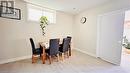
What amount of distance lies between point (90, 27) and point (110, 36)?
4.16 feet

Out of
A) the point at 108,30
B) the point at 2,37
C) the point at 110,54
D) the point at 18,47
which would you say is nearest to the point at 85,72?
the point at 110,54

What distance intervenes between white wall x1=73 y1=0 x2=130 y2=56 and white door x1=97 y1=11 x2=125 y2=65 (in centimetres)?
23

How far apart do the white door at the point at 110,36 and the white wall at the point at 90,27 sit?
23cm

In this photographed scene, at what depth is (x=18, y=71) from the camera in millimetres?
2930

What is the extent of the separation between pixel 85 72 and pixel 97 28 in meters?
2.32

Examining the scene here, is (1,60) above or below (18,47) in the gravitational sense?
below

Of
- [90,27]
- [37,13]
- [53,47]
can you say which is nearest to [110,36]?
[90,27]

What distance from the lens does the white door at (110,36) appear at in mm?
3488

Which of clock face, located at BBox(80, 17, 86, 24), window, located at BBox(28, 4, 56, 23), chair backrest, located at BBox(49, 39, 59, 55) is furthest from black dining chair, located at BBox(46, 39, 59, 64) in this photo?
clock face, located at BBox(80, 17, 86, 24)

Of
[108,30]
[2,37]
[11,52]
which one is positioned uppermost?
[108,30]

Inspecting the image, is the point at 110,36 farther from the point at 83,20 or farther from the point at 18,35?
the point at 18,35

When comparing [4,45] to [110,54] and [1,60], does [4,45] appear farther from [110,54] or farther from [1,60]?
[110,54]

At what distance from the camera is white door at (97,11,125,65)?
11.4 ft

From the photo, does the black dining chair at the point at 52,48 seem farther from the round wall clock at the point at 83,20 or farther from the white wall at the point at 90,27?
the round wall clock at the point at 83,20
